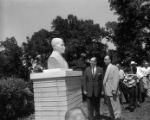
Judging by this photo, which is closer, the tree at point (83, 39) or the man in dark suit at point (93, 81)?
the man in dark suit at point (93, 81)

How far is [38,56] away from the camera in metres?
39.1

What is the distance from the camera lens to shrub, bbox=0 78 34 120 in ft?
35.0

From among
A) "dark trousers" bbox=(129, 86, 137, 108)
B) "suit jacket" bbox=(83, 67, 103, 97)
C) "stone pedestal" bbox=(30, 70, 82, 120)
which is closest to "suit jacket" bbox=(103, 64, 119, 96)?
"suit jacket" bbox=(83, 67, 103, 97)

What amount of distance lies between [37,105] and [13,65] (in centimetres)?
3567

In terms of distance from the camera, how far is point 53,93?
635cm

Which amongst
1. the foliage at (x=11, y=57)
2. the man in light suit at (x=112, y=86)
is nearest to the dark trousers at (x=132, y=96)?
the man in light suit at (x=112, y=86)

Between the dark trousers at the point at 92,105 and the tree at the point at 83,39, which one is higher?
the tree at the point at 83,39

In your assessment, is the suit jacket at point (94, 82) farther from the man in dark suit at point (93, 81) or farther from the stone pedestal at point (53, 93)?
the stone pedestal at point (53, 93)

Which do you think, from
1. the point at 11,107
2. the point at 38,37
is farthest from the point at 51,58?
the point at 38,37

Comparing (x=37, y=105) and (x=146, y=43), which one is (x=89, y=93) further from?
(x=146, y=43)

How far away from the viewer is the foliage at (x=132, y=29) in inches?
1015

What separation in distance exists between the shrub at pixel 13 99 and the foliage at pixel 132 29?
1525cm

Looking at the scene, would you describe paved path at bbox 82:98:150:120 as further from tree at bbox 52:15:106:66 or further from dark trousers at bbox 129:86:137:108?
tree at bbox 52:15:106:66

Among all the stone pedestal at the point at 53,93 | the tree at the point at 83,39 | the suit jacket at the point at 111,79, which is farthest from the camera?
the tree at the point at 83,39
